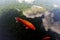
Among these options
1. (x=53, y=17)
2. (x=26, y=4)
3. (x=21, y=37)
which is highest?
(x=26, y=4)

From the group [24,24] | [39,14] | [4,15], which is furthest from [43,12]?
[4,15]

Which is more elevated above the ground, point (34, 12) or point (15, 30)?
point (34, 12)

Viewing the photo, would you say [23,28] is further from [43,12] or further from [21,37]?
[43,12]

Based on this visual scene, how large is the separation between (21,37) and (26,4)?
0.21 meters

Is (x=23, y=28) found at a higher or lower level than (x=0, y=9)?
lower

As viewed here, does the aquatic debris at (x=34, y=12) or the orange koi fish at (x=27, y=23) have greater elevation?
the aquatic debris at (x=34, y=12)

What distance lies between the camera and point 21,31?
2.92ft

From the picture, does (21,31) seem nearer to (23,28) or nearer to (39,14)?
(23,28)

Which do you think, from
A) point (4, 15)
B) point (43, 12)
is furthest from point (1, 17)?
point (43, 12)

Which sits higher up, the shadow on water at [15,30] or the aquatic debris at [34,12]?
the aquatic debris at [34,12]

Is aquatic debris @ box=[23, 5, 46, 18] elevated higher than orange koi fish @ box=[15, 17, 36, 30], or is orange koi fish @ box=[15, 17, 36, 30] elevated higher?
aquatic debris @ box=[23, 5, 46, 18]

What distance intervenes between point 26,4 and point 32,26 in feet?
0.49

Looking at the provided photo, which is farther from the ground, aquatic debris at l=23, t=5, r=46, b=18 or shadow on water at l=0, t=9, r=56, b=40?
aquatic debris at l=23, t=5, r=46, b=18

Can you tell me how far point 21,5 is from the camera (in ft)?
2.99
